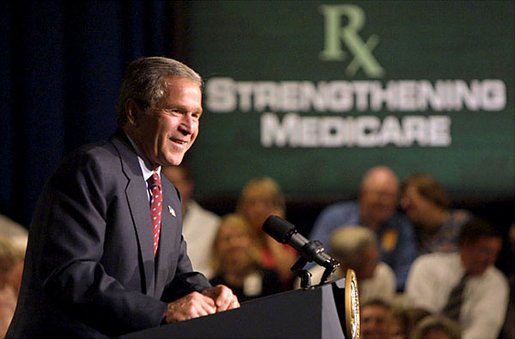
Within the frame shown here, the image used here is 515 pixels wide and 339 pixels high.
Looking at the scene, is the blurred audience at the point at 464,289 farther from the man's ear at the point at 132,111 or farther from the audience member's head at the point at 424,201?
the man's ear at the point at 132,111

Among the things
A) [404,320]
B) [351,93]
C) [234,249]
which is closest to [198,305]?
[234,249]

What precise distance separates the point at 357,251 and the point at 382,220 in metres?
0.30

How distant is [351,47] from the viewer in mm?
5859

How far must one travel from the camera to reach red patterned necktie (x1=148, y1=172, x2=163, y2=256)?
240cm

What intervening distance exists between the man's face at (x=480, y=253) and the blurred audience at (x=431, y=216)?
2.6 inches

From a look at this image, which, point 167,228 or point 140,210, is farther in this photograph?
point 167,228

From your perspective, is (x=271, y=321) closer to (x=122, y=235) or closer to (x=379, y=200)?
(x=122, y=235)

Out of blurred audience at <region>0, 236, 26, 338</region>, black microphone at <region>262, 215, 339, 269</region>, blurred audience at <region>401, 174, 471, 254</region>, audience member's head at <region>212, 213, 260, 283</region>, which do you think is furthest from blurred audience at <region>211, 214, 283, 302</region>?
black microphone at <region>262, 215, 339, 269</region>

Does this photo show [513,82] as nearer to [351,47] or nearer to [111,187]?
[351,47]

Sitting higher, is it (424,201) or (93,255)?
(93,255)

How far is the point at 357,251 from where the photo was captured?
17.7 feet

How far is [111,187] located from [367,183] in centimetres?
357

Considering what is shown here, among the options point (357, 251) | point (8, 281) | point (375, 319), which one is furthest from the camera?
point (357, 251)

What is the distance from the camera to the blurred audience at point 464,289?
5.45 m
